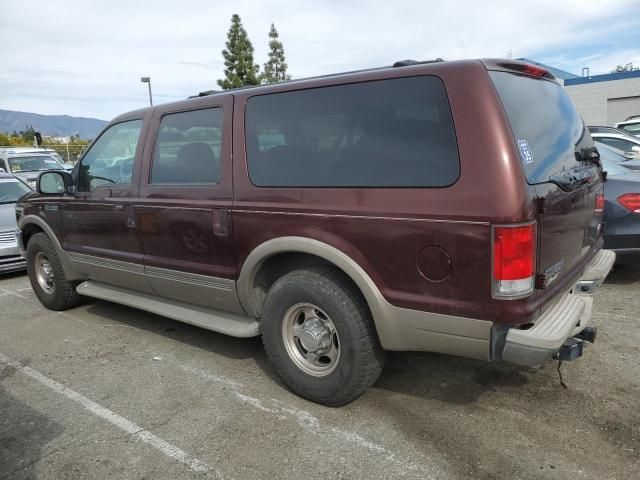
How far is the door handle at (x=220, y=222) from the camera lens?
3334mm

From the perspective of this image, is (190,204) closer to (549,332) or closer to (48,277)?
(549,332)

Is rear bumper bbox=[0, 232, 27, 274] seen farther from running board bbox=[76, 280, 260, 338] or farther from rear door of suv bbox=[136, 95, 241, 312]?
rear door of suv bbox=[136, 95, 241, 312]

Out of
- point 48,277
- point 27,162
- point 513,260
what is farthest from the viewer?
point 27,162

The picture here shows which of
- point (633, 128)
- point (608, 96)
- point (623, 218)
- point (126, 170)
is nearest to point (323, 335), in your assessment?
point (126, 170)

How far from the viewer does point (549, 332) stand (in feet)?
8.02

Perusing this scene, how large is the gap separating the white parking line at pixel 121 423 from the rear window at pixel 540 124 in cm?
226

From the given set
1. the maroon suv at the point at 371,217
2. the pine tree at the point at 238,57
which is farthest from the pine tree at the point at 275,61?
the maroon suv at the point at 371,217

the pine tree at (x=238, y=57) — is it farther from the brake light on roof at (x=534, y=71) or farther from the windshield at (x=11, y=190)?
the brake light on roof at (x=534, y=71)

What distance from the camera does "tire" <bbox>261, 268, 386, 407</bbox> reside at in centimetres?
286

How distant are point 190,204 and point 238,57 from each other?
34.8 meters

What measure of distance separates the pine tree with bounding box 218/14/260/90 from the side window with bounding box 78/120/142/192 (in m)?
32.6

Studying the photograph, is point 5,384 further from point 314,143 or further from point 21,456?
point 314,143

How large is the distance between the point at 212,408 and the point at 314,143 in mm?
1784

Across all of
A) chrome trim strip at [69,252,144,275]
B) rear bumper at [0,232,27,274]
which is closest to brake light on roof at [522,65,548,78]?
chrome trim strip at [69,252,144,275]
